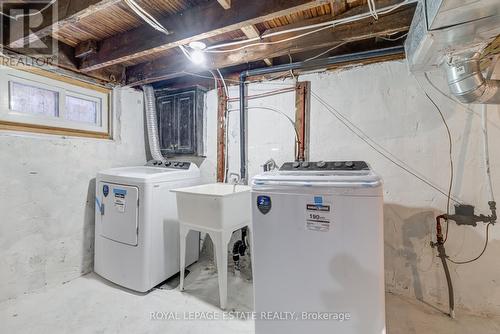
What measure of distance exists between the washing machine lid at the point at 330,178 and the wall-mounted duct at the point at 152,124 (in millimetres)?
1817

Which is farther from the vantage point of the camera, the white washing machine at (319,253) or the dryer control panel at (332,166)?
the dryer control panel at (332,166)

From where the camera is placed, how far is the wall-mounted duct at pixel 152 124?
277 centimetres

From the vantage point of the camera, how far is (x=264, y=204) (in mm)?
1349

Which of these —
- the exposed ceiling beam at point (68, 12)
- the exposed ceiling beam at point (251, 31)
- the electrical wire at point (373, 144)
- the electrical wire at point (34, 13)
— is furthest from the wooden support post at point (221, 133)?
the electrical wire at point (34, 13)

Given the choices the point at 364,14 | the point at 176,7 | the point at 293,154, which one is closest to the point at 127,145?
the point at 176,7

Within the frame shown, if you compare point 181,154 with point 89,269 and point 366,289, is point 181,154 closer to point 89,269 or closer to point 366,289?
point 89,269

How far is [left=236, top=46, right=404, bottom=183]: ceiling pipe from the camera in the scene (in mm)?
1925

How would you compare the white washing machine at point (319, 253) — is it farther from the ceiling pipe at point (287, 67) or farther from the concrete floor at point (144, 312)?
the ceiling pipe at point (287, 67)

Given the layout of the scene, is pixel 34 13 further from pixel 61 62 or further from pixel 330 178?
pixel 330 178

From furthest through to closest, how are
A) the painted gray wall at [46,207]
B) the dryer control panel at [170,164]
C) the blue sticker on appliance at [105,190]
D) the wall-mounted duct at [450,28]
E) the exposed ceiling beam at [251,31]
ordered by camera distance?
the dryer control panel at [170,164]
the blue sticker on appliance at [105,190]
the painted gray wall at [46,207]
the exposed ceiling beam at [251,31]
the wall-mounted duct at [450,28]

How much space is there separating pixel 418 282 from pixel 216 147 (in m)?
2.26

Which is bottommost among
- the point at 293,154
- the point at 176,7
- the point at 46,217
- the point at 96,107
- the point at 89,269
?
the point at 89,269

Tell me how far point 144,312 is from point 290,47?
2382 mm

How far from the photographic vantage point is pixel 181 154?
2.79 metres
